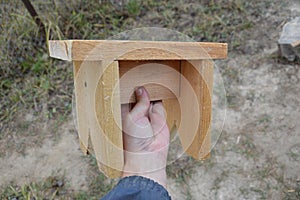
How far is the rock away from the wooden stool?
1748mm

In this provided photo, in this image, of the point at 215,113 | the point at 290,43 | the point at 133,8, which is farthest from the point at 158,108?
the point at 133,8

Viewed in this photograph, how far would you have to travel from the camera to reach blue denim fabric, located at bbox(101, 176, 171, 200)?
73cm

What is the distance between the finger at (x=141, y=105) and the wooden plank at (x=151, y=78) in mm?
16

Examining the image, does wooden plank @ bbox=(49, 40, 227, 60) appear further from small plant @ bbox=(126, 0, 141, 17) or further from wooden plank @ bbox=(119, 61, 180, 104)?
small plant @ bbox=(126, 0, 141, 17)

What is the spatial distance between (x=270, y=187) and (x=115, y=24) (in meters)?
1.92

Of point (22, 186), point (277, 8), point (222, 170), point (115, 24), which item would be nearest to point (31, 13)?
point (115, 24)

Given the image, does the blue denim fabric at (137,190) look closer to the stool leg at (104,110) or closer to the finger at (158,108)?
the stool leg at (104,110)

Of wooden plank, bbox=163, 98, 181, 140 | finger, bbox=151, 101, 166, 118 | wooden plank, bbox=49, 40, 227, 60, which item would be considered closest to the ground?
wooden plank, bbox=163, 98, 181, 140

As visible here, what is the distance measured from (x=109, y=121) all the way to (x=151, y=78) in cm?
20

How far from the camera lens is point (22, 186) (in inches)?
79.7

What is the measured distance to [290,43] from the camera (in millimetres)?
2361

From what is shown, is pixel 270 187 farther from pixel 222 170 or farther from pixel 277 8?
pixel 277 8

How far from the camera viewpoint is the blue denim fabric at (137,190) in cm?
73

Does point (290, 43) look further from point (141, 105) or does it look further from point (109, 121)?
point (109, 121)
